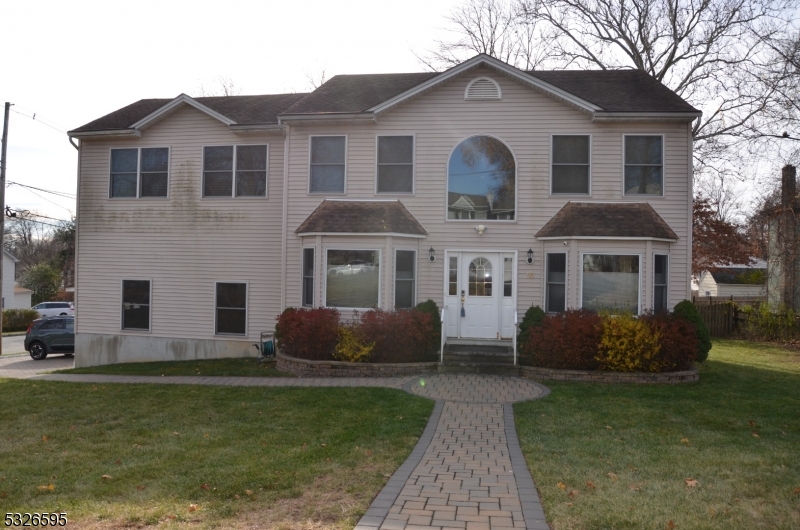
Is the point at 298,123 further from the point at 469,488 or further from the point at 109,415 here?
the point at 469,488

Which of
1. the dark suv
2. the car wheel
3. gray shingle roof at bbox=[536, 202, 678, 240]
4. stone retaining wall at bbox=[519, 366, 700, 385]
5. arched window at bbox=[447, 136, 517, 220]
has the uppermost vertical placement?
arched window at bbox=[447, 136, 517, 220]

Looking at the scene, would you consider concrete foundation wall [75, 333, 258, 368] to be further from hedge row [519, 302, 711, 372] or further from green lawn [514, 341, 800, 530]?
green lawn [514, 341, 800, 530]

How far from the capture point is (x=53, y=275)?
5041 centimetres

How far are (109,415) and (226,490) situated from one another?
15.4 ft

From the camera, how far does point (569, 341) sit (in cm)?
1233

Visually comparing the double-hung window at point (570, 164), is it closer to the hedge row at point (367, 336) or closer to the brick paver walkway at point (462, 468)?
the hedge row at point (367, 336)

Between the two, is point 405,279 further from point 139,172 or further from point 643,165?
point 139,172

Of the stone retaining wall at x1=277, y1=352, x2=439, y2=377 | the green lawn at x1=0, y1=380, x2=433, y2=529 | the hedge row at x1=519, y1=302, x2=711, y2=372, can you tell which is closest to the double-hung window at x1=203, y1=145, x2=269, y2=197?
the stone retaining wall at x1=277, y1=352, x2=439, y2=377

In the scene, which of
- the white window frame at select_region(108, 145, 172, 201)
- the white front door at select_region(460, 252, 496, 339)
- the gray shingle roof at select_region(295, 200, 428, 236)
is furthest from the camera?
the white window frame at select_region(108, 145, 172, 201)

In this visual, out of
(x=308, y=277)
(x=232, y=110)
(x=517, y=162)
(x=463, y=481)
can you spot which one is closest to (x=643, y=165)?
(x=517, y=162)

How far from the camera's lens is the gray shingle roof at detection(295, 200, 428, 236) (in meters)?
14.2

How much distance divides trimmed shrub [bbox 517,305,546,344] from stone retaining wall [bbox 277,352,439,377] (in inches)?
82.7

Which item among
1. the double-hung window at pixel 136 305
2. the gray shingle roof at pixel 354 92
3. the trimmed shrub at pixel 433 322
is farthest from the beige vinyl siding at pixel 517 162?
the double-hung window at pixel 136 305

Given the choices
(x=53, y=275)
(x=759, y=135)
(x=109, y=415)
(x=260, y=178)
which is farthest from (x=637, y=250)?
(x=53, y=275)
